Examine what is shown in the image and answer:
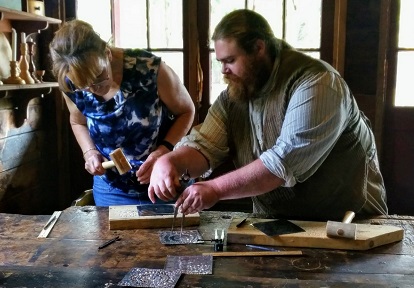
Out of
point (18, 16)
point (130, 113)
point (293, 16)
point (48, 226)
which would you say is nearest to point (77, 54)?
point (130, 113)

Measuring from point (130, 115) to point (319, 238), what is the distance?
0.99 meters

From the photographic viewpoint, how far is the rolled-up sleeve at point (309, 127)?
1.46 m

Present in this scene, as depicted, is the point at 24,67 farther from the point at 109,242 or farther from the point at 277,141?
the point at 277,141

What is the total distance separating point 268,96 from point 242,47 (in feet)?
0.67

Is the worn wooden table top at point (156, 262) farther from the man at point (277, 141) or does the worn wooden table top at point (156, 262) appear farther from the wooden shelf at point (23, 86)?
the wooden shelf at point (23, 86)

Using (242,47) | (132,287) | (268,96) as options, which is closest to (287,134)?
(268,96)

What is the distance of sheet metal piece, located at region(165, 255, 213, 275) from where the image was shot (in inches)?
49.9

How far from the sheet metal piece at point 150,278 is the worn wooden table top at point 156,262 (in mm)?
21

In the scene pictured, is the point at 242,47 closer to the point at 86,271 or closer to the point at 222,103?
the point at 222,103

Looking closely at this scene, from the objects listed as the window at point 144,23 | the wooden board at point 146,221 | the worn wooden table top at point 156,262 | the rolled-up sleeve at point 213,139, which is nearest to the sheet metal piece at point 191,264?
the worn wooden table top at point 156,262

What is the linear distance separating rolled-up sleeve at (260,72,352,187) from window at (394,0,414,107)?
1.80m

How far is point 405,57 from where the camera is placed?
3082 mm

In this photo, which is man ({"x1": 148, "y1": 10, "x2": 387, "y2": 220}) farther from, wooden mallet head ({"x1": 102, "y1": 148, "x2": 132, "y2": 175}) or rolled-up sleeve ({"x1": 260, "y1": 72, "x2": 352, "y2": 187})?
wooden mallet head ({"x1": 102, "y1": 148, "x2": 132, "y2": 175})

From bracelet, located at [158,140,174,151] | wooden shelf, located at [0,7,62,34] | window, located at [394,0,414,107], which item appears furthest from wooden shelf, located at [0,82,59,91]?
window, located at [394,0,414,107]
